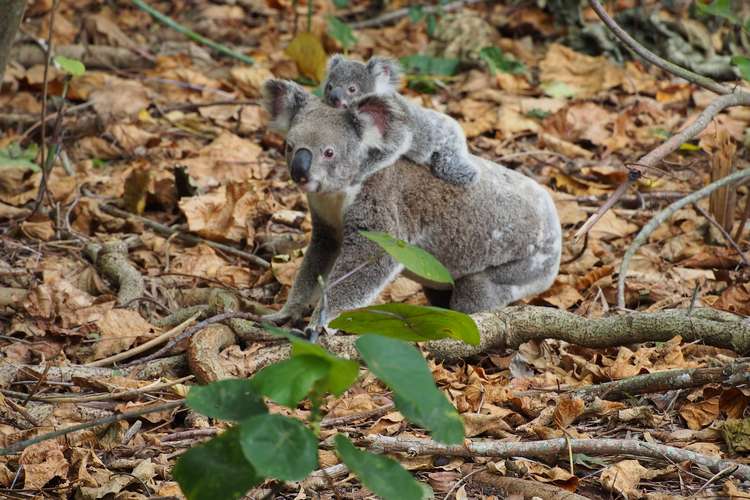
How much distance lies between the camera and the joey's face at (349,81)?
4.99 m

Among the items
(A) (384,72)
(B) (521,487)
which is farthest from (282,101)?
(B) (521,487)

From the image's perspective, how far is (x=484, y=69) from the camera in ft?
26.1

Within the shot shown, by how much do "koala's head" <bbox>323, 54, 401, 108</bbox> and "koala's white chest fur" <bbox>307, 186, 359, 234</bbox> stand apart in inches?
24.7

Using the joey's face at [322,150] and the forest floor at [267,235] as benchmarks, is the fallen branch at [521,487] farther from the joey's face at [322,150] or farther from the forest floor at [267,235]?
the joey's face at [322,150]

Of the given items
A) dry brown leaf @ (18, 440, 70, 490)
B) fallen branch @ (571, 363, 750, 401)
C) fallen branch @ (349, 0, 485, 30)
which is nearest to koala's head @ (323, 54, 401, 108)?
fallen branch @ (571, 363, 750, 401)

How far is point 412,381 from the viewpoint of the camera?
1915 millimetres

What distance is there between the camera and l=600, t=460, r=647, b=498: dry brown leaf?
294 centimetres

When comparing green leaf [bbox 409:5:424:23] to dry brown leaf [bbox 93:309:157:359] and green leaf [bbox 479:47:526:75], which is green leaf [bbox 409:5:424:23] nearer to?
green leaf [bbox 479:47:526:75]

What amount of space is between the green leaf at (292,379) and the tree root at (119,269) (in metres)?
2.59

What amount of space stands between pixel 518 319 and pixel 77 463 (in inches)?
76.7

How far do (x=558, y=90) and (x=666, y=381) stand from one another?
4.48m

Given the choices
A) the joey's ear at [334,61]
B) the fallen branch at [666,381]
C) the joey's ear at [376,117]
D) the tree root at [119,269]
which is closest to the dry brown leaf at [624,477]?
the fallen branch at [666,381]

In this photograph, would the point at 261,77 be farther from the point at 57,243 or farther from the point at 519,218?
the point at 519,218

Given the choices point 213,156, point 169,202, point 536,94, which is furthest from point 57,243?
point 536,94
